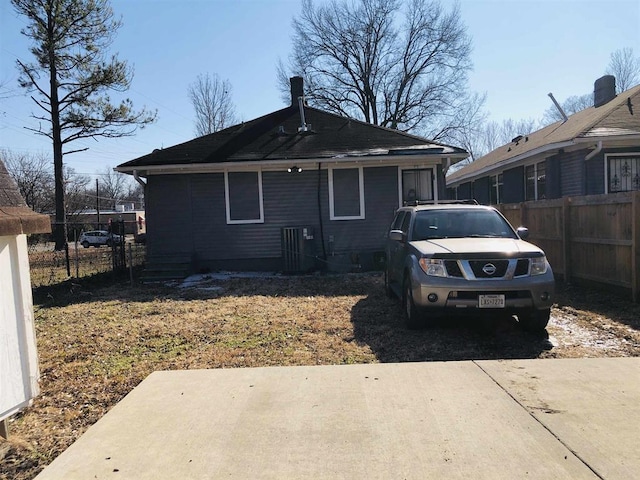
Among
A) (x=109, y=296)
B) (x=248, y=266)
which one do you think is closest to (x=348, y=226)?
(x=248, y=266)

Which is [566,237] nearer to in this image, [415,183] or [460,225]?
[460,225]

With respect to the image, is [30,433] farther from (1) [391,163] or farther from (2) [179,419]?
(1) [391,163]

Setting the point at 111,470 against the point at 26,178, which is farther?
the point at 26,178

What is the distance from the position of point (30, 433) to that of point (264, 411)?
1868 millimetres

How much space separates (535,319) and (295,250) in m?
7.66

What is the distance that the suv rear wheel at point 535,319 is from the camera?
5.93m

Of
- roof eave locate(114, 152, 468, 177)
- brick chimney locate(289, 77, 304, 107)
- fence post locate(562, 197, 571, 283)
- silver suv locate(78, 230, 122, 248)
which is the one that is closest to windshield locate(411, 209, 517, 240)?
fence post locate(562, 197, 571, 283)

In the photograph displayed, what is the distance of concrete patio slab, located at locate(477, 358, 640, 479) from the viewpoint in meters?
3.06

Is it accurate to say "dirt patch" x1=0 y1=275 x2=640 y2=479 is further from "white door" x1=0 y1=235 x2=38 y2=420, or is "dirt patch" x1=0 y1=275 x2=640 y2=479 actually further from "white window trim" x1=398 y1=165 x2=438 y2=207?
"white window trim" x1=398 y1=165 x2=438 y2=207

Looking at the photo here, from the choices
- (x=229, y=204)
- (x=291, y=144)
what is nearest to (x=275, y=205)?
(x=229, y=204)

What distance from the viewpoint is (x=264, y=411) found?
3.88m

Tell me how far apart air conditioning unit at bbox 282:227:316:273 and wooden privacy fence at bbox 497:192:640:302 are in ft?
18.8

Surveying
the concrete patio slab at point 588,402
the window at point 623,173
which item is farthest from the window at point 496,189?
the concrete patio slab at point 588,402

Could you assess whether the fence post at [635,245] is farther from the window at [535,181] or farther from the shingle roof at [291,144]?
the window at [535,181]
